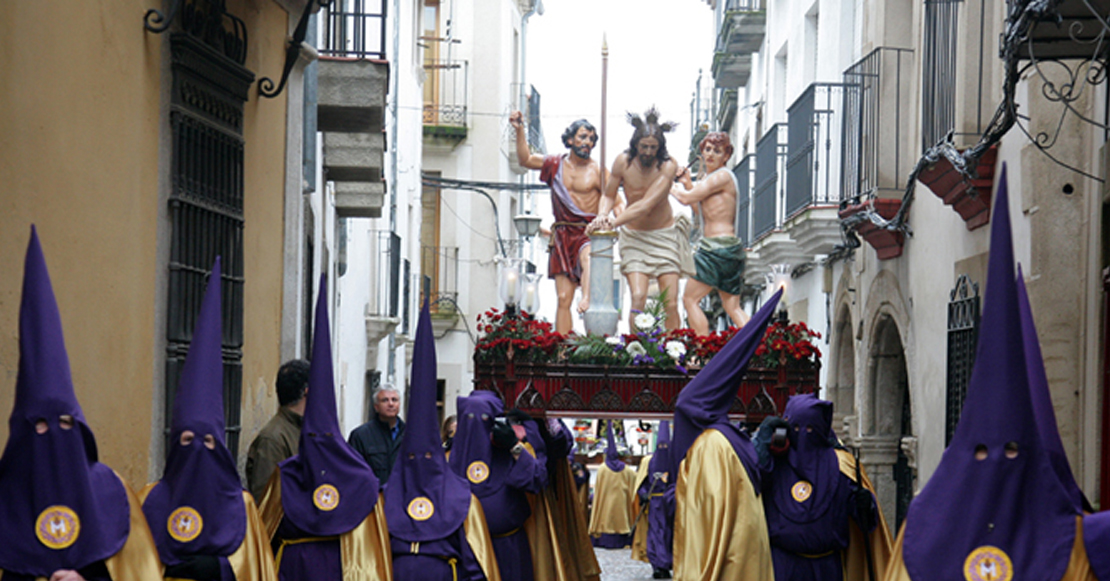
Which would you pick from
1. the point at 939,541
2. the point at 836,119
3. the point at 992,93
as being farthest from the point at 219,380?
the point at 836,119

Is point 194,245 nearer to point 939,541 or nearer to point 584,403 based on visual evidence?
point 584,403

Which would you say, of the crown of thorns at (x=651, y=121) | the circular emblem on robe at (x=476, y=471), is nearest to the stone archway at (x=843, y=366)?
the crown of thorns at (x=651, y=121)

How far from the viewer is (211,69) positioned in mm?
8602

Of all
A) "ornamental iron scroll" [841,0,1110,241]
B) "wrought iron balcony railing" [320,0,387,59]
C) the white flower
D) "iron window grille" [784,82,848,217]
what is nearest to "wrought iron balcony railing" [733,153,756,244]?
"iron window grille" [784,82,848,217]

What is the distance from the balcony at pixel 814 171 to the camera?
49.6ft

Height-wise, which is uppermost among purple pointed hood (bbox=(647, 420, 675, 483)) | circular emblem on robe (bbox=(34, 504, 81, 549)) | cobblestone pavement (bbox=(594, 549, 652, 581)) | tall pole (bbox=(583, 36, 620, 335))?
tall pole (bbox=(583, 36, 620, 335))

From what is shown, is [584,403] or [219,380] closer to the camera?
[219,380]

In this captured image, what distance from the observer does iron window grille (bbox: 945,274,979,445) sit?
421 inches

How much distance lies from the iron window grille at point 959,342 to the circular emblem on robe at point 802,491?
105 inches

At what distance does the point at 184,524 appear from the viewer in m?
5.77

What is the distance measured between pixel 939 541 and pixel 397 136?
19.1 meters

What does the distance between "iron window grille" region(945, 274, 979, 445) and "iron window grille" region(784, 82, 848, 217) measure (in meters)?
3.90

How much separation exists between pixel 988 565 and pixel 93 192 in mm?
4176

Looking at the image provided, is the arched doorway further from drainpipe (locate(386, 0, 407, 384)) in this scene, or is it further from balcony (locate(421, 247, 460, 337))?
balcony (locate(421, 247, 460, 337))
